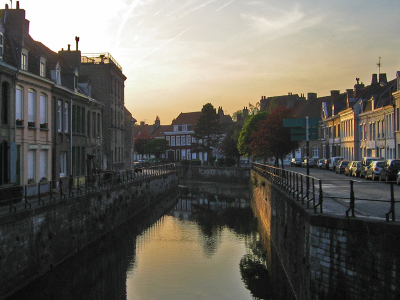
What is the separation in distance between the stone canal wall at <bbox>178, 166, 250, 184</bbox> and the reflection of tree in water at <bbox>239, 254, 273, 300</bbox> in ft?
135

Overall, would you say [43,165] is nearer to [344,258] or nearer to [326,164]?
[344,258]

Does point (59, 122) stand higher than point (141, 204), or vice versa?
point (59, 122)

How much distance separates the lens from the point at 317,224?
33.9 feet

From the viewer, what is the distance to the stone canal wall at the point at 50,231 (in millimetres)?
12789

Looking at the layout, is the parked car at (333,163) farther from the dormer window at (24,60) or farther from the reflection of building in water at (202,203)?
the dormer window at (24,60)

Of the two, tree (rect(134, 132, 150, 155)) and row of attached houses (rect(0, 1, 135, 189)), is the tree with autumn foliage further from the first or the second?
tree (rect(134, 132, 150, 155))

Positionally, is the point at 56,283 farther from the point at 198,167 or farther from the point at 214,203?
the point at 198,167

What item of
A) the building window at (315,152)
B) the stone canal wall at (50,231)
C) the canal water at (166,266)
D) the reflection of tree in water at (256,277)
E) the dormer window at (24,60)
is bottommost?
the reflection of tree in water at (256,277)

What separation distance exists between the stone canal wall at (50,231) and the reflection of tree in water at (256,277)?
7.01 metres

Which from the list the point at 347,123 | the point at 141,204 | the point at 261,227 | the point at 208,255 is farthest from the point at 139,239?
the point at 347,123

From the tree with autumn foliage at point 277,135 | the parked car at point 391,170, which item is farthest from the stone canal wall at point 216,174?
the parked car at point 391,170

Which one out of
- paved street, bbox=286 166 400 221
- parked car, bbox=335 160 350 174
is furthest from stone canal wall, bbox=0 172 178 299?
parked car, bbox=335 160 350 174

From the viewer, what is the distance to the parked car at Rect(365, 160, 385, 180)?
2618 centimetres

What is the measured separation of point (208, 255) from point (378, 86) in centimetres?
3948
